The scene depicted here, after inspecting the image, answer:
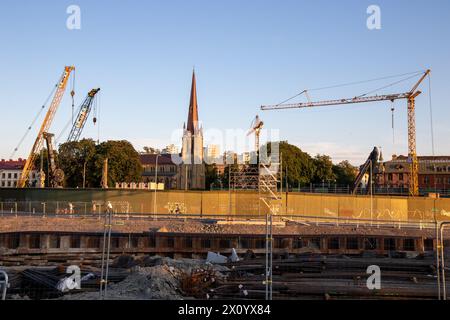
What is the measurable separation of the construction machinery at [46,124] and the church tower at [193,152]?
28.6 meters

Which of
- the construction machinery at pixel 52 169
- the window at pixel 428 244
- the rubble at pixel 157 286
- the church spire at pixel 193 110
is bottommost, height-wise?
the window at pixel 428 244

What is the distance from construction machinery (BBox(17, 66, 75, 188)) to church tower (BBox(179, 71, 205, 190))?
93.8 ft

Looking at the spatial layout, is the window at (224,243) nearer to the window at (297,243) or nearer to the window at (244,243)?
the window at (244,243)

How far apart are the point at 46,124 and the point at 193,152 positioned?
50.7 metres

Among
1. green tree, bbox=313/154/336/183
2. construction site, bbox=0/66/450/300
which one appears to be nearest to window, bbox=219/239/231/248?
construction site, bbox=0/66/450/300

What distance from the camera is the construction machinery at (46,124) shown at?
290 ft

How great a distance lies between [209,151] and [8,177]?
68.8 meters

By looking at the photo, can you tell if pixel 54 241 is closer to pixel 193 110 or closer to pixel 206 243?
pixel 206 243

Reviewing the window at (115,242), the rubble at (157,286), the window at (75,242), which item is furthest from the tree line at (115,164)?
the rubble at (157,286)

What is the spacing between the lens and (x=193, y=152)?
133 meters

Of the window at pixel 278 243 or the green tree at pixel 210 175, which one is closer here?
the window at pixel 278 243

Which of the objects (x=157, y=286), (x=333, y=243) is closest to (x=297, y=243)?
(x=333, y=243)

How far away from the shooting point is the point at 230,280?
18.4 meters

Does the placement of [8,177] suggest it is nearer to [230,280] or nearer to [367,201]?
[367,201]
